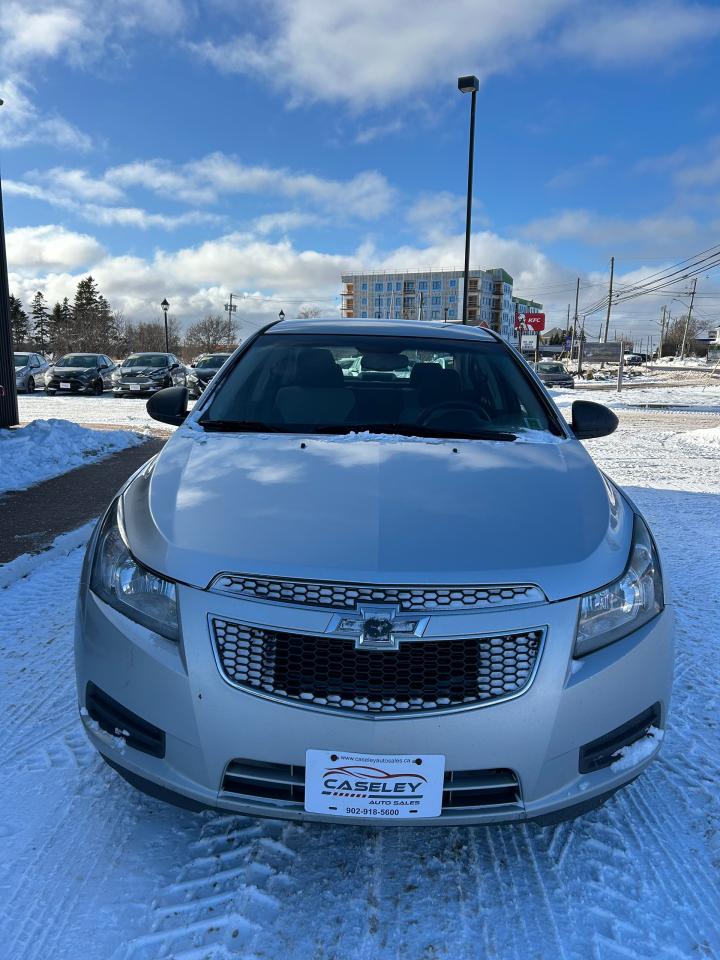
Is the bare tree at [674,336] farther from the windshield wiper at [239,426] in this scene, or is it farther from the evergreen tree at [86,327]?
the windshield wiper at [239,426]

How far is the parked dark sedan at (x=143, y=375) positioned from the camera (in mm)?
20750

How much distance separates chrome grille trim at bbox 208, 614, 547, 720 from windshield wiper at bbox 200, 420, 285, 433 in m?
1.30

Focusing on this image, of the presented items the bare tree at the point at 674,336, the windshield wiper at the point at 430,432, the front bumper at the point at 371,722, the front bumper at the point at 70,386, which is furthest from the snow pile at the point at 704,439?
the bare tree at the point at 674,336

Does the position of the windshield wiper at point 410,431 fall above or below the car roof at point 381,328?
below

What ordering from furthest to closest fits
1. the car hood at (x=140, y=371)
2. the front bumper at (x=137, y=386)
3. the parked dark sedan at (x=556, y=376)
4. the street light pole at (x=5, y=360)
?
the parked dark sedan at (x=556, y=376)
the car hood at (x=140, y=371)
the front bumper at (x=137, y=386)
the street light pole at (x=5, y=360)

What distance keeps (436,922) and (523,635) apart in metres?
0.80

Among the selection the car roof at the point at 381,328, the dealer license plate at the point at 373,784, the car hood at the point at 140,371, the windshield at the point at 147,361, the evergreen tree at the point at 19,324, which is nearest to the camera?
the dealer license plate at the point at 373,784

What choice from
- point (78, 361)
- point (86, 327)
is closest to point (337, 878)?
point (78, 361)

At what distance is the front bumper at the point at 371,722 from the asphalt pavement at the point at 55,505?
326 cm

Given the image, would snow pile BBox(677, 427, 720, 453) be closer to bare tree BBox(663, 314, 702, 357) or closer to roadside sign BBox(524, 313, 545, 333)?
roadside sign BBox(524, 313, 545, 333)

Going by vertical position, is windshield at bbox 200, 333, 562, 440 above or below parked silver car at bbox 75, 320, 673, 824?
above

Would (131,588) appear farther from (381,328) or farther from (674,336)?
(674,336)

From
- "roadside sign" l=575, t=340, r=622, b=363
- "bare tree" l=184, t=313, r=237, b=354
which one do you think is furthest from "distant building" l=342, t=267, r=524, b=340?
"roadside sign" l=575, t=340, r=622, b=363

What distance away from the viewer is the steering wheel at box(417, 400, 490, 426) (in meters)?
3.01
